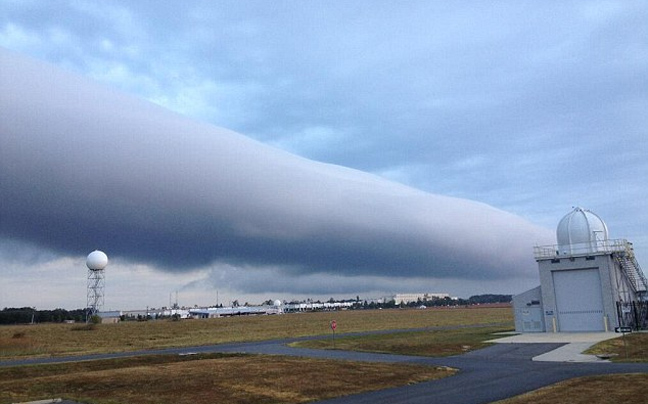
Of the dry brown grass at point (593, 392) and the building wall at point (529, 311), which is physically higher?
the building wall at point (529, 311)

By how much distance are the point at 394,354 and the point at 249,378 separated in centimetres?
1393

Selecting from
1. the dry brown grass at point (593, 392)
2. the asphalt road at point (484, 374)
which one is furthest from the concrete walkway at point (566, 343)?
the dry brown grass at point (593, 392)

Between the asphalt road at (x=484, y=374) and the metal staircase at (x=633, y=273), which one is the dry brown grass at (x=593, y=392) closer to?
the asphalt road at (x=484, y=374)

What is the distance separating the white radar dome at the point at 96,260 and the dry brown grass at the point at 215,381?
7844 cm

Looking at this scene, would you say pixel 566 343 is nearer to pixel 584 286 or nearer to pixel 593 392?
pixel 584 286

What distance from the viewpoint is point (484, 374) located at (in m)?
24.9

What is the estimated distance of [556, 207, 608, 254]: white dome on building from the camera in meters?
49.8

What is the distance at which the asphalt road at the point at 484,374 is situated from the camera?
1927 cm

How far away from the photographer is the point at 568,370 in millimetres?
25047

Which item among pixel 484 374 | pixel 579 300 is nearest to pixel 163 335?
pixel 579 300

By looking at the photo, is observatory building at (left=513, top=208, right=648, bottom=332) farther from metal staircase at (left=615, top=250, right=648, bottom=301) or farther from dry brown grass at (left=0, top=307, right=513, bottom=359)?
dry brown grass at (left=0, top=307, right=513, bottom=359)

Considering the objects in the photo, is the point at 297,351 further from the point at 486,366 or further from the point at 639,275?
the point at 639,275

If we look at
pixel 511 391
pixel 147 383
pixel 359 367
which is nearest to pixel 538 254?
pixel 359 367

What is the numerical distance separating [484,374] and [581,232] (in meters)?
30.9
